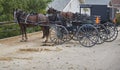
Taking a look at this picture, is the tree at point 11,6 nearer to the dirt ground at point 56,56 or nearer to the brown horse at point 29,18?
the brown horse at point 29,18

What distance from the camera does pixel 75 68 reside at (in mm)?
12766

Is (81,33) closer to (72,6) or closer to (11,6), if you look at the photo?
(11,6)

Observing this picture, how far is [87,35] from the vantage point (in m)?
19.0

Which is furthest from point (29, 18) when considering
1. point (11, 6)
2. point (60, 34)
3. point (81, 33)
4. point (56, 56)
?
point (56, 56)

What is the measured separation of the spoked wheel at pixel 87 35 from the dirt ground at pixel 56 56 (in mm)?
318

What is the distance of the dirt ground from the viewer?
13070mm

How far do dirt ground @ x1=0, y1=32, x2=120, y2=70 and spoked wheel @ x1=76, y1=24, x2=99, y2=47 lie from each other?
0.32m

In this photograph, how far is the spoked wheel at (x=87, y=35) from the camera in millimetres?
18812

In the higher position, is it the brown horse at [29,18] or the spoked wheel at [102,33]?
the brown horse at [29,18]

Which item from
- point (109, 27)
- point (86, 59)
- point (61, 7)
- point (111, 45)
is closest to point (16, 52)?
point (86, 59)

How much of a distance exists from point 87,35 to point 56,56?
3.96m

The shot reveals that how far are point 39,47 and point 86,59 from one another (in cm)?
392

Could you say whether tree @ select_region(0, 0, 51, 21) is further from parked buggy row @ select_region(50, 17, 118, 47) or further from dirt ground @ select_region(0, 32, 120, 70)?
parked buggy row @ select_region(50, 17, 118, 47)

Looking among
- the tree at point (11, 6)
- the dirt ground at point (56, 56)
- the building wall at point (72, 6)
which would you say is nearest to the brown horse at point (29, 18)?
the dirt ground at point (56, 56)
